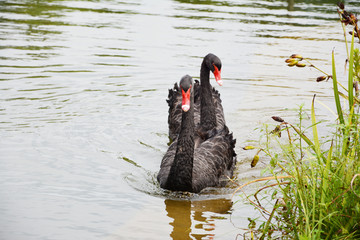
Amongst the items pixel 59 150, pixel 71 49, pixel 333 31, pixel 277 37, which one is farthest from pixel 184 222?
pixel 333 31

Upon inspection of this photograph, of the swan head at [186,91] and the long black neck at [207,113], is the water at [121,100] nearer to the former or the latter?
the long black neck at [207,113]

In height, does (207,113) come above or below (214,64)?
below

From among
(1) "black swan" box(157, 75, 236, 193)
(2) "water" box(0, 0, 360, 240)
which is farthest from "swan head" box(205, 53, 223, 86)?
(2) "water" box(0, 0, 360, 240)

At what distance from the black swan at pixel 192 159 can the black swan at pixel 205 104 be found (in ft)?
1.14

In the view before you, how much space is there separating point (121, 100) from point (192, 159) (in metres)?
2.65

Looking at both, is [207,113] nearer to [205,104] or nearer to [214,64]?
[205,104]

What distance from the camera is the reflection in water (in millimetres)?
4148

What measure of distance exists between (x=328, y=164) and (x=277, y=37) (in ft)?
29.2

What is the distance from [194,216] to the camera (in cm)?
451

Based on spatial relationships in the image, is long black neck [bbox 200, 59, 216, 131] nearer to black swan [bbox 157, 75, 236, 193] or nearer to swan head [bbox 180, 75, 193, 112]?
black swan [bbox 157, 75, 236, 193]

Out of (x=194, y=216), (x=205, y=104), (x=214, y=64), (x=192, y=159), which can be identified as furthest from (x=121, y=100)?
(x=194, y=216)

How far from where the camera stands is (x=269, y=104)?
7652 mm

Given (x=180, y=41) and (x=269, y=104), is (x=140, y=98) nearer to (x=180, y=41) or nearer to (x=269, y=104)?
(x=269, y=104)

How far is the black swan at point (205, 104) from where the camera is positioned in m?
6.14
